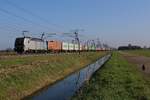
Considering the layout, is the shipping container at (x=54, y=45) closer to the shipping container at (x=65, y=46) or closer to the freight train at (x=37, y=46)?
the freight train at (x=37, y=46)

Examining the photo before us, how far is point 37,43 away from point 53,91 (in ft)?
168

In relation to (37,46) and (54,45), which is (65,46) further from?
(37,46)

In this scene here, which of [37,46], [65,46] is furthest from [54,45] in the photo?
[37,46]

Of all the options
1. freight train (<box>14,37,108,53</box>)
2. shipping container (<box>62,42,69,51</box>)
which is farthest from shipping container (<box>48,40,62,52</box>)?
shipping container (<box>62,42,69,51</box>)

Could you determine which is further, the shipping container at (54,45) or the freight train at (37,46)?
the shipping container at (54,45)

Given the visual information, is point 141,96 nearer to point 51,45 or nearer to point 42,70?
point 42,70

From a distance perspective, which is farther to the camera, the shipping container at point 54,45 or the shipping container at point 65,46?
the shipping container at point 65,46

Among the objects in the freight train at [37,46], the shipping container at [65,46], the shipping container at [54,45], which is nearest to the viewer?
the freight train at [37,46]

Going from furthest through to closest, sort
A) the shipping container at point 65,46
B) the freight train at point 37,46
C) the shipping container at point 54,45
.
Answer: the shipping container at point 65,46 → the shipping container at point 54,45 → the freight train at point 37,46

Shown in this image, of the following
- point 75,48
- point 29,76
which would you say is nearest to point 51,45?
point 75,48

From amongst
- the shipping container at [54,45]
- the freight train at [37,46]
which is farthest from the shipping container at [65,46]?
the shipping container at [54,45]

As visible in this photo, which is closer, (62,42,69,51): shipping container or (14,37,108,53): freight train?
(14,37,108,53): freight train

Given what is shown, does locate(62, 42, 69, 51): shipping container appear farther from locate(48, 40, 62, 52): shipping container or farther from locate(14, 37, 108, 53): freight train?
locate(48, 40, 62, 52): shipping container

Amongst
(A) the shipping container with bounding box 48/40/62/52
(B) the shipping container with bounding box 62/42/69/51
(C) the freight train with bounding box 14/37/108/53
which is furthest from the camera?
(B) the shipping container with bounding box 62/42/69/51
